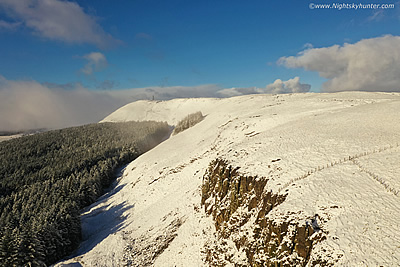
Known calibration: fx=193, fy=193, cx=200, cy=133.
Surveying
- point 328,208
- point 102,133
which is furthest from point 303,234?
point 102,133

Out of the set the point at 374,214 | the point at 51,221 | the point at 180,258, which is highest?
the point at 374,214

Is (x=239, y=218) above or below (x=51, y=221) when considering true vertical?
above

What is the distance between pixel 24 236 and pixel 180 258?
22.5m

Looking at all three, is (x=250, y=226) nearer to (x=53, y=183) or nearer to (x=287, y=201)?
(x=287, y=201)

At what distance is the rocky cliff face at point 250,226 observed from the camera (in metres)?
13.0

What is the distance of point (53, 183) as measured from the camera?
61.6 meters

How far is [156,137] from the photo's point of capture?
117 metres

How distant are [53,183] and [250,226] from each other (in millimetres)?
68106

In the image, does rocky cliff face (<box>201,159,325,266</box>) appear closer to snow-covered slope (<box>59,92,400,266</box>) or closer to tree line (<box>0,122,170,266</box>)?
snow-covered slope (<box>59,92,400,266</box>)

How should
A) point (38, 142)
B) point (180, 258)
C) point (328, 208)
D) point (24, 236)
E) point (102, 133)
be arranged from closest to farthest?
point (328, 208)
point (180, 258)
point (24, 236)
point (38, 142)
point (102, 133)

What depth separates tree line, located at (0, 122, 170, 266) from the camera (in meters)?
28.4

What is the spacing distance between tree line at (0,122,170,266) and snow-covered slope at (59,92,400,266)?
4757 millimetres

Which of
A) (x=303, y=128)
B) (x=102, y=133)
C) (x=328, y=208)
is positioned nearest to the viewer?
(x=328, y=208)

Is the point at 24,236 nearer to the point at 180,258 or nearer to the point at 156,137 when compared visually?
the point at 180,258
